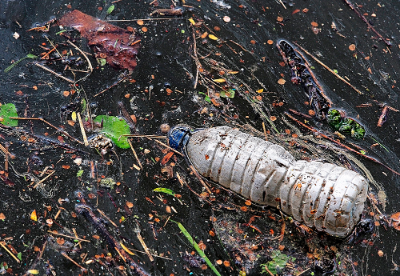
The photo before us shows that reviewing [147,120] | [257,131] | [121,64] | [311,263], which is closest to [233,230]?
[311,263]

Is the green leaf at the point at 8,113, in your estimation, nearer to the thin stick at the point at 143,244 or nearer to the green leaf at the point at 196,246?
the thin stick at the point at 143,244

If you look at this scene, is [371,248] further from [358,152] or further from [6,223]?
[6,223]

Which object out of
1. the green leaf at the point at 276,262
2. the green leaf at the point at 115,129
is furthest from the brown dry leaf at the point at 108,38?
the green leaf at the point at 276,262

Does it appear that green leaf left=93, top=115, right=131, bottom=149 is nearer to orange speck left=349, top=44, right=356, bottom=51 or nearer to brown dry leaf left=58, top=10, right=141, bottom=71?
brown dry leaf left=58, top=10, right=141, bottom=71

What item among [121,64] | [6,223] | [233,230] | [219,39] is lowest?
[6,223]

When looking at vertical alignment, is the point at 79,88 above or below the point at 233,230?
above

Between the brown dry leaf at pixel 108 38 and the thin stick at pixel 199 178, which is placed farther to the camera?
the brown dry leaf at pixel 108 38
